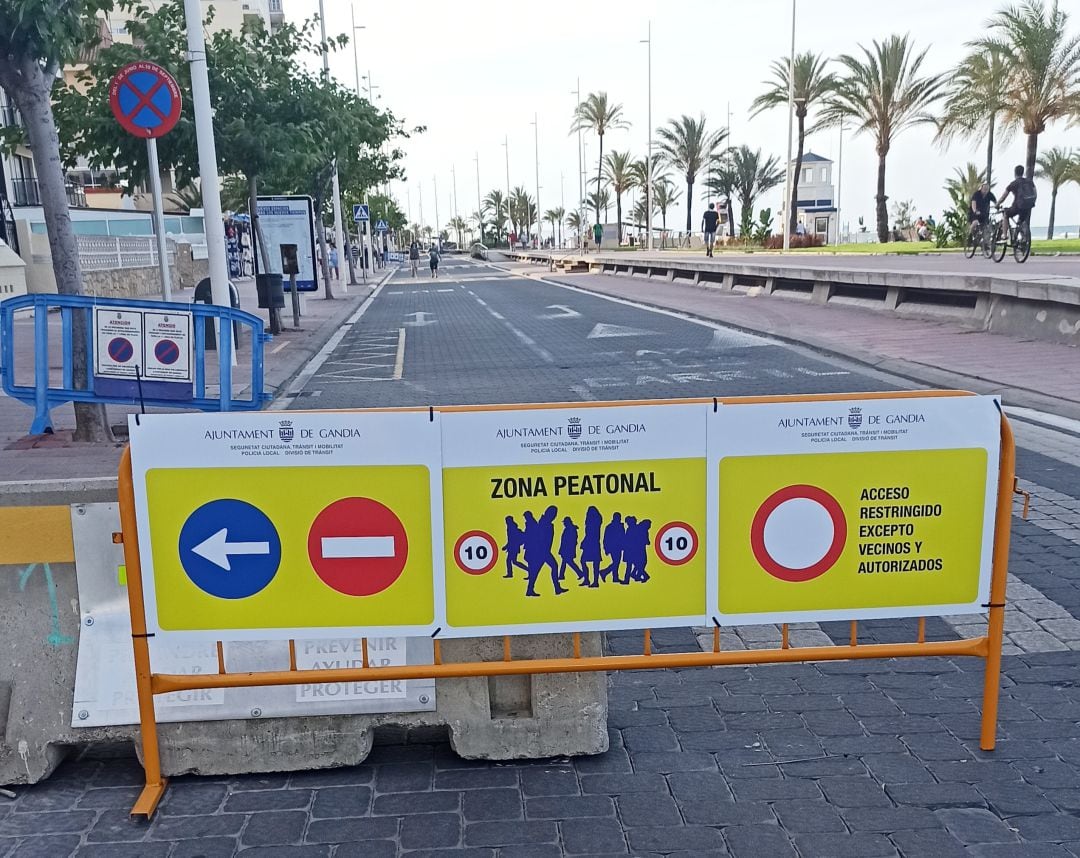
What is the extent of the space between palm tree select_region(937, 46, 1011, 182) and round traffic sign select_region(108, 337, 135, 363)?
35.8 metres

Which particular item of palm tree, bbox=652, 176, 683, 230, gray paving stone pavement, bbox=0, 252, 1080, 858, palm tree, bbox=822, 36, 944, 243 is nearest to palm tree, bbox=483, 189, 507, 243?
palm tree, bbox=652, 176, 683, 230

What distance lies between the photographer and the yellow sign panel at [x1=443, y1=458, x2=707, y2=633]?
11.3ft

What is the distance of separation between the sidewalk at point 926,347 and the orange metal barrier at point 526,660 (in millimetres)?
6259

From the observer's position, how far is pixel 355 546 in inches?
136

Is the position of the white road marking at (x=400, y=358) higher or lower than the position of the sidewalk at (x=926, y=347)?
lower

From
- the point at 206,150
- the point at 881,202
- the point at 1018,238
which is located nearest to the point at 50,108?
the point at 206,150

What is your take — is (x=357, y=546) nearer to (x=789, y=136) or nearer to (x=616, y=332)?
(x=616, y=332)

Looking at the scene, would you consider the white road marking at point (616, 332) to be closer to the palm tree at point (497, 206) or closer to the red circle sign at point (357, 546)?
the red circle sign at point (357, 546)

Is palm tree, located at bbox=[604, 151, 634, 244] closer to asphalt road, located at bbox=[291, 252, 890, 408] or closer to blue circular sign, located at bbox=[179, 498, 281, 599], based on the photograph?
asphalt road, located at bbox=[291, 252, 890, 408]

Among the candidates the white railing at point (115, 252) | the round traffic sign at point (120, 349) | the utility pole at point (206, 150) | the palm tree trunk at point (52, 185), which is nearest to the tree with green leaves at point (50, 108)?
the palm tree trunk at point (52, 185)

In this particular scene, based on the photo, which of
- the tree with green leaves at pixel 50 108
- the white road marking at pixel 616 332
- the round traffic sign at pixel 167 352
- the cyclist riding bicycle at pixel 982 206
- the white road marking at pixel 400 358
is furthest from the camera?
the cyclist riding bicycle at pixel 982 206

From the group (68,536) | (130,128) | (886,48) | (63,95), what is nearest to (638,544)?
(68,536)

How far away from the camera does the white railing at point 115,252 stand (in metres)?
26.9

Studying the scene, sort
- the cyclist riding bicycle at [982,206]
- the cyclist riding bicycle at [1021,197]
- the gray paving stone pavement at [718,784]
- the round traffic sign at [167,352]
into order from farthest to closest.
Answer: the cyclist riding bicycle at [982,206] → the cyclist riding bicycle at [1021,197] → the round traffic sign at [167,352] → the gray paving stone pavement at [718,784]
